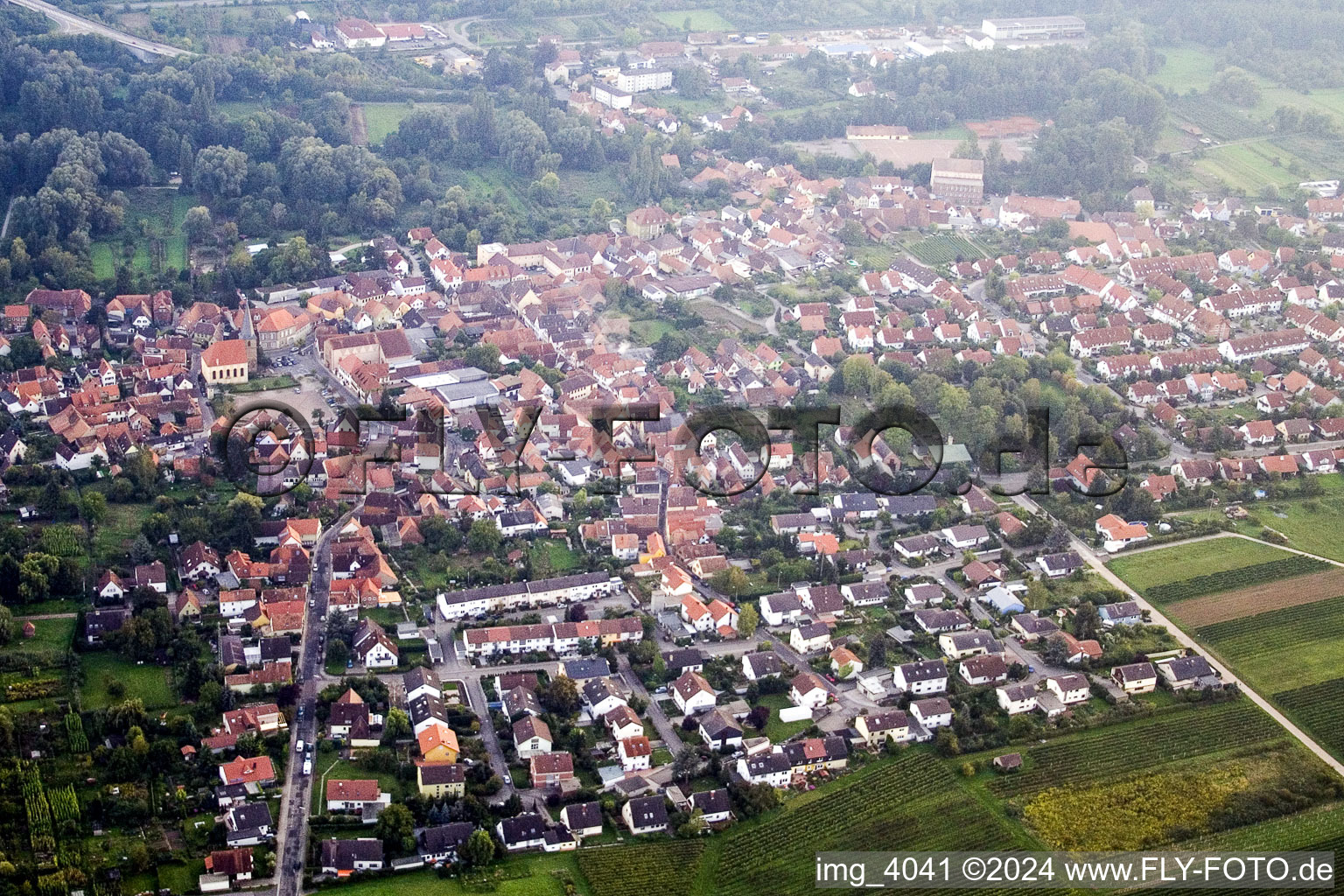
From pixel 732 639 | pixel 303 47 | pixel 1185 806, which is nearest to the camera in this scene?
pixel 1185 806

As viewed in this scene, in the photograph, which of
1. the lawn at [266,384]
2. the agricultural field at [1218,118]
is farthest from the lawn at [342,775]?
the agricultural field at [1218,118]

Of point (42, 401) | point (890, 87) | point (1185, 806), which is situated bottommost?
point (1185, 806)

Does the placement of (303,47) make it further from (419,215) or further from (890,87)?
(890,87)

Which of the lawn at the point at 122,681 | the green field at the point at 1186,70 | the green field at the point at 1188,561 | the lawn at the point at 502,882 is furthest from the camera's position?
the green field at the point at 1186,70

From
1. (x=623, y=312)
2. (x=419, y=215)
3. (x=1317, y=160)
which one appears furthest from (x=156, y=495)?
(x=1317, y=160)

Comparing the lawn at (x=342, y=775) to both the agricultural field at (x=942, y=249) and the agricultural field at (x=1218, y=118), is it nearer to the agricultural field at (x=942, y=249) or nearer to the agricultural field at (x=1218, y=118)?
the agricultural field at (x=942, y=249)

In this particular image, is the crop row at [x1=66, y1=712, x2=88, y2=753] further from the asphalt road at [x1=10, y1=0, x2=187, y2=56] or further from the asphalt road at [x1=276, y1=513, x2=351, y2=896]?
the asphalt road at [x1=10, y1=0, x2=187, y2=56]

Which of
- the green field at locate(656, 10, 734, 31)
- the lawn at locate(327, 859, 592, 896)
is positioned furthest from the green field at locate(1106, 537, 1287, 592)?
the green field at locate(656, 10, 734, 31)
